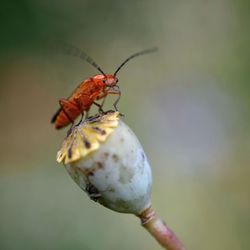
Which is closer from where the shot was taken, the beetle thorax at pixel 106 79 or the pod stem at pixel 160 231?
the pod stem at pixel 160 231

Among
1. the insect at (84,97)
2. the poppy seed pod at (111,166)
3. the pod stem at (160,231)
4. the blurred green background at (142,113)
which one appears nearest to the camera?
the pod stem at (160,231)

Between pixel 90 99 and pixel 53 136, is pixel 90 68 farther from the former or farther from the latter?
pixel 90 99

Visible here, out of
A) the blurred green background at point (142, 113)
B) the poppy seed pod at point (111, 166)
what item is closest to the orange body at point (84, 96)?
the poppy seed pod at point (111, 166)

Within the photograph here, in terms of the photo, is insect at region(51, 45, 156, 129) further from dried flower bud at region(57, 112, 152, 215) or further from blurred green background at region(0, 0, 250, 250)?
blurred green background at region(0, 0, 250, 250)

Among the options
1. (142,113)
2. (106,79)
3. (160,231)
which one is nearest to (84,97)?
(106,79)

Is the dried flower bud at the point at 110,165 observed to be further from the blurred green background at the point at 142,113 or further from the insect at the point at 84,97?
the blurred green background at the point at 142,113

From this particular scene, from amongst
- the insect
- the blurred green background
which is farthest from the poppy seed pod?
the blurred green background

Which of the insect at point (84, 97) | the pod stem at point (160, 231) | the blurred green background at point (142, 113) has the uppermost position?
the blurred green background at point (142, 113)

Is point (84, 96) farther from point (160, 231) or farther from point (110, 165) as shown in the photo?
point (160, 231)
